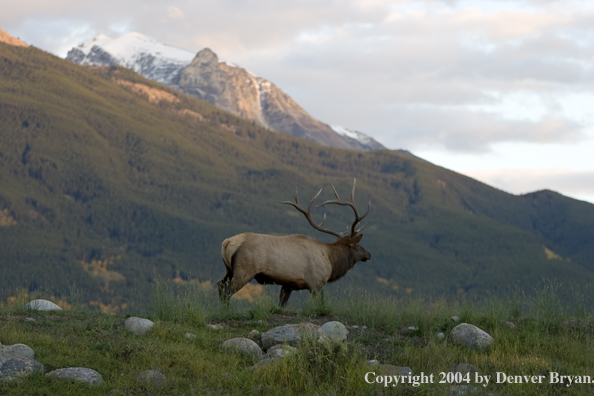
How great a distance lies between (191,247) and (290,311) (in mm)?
145532

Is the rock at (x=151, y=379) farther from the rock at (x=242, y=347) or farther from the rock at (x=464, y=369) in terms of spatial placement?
the rock at (x=464, y=369)

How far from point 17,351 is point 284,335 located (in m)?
3.05

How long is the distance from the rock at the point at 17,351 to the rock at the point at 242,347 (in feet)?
7.01

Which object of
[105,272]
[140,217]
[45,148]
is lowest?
[105,272]

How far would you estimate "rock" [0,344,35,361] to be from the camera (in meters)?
7.31

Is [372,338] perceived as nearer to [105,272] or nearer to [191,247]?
[105,272]

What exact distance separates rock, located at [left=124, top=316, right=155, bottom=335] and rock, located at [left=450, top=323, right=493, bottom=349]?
3854 millimetres

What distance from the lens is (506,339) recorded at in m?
9.19

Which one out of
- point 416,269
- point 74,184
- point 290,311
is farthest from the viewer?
point 74,184

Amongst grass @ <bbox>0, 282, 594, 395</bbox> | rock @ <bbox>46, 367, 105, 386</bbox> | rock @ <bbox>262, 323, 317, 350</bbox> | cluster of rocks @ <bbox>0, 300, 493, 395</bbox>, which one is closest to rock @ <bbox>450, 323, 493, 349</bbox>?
cluster of rocks @ <bbox>0, 300, 493, 395</bbox>

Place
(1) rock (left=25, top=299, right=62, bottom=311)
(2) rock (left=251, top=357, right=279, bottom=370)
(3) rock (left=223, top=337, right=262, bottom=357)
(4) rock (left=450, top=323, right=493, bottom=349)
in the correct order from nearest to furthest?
(2) rock (left=251, top=357, right=279, bottom=370) < (3) rock (left=223, top=337, right=262, bottom=357) < (4) rock (left=450, top=323, right=493, bottom=349) < (1) rock (left=25, top=299, right=62, bottom=311)

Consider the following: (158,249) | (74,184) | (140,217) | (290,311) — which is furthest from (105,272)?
(290,311)

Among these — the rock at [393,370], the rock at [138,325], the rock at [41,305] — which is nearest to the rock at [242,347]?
the rock at [138,325]

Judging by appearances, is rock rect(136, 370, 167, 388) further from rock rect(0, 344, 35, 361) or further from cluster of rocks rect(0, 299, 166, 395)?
rock rect(0, 344, 35, 361)
